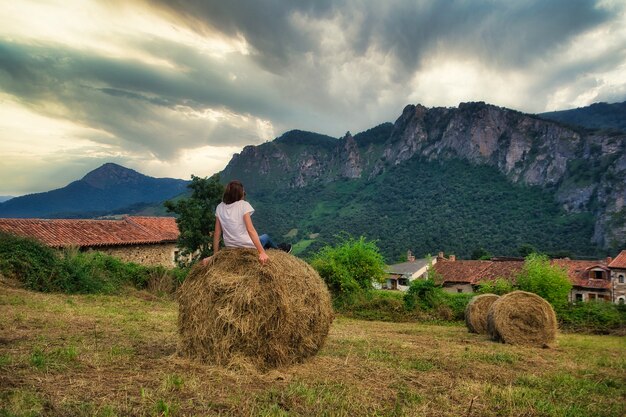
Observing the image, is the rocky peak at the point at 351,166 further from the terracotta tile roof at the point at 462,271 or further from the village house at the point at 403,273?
the terracotta tile roof at the point at 462,271

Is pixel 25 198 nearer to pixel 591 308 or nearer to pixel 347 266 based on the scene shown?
pixel 347 266

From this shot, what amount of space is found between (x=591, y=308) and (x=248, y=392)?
24.0 m

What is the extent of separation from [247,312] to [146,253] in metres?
25.9

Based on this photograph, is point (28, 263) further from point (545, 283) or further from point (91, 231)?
point (545, 283)

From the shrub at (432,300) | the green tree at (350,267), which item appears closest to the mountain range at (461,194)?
the green tree at (350,267)

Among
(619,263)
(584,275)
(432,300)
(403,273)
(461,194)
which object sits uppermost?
(461,194)

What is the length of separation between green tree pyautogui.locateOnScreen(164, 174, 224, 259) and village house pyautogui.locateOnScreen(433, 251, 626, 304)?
28582 mm

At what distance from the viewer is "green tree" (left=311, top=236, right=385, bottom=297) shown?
83.8ft

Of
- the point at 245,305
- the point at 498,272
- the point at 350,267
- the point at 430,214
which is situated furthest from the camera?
Result: the point at 430,214

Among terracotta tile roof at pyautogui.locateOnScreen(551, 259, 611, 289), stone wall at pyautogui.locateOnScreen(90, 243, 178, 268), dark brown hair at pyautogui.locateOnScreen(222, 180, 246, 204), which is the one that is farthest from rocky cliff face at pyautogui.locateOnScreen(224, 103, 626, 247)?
dark brown hair at pyautogui.locateOnScreen(222, 180, 246, 204)

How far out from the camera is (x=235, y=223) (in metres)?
6.91

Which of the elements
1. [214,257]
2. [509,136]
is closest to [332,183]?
[509,136]

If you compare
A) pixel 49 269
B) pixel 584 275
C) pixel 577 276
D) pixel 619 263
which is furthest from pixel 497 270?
pixel 49 269

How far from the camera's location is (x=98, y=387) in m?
4.91
